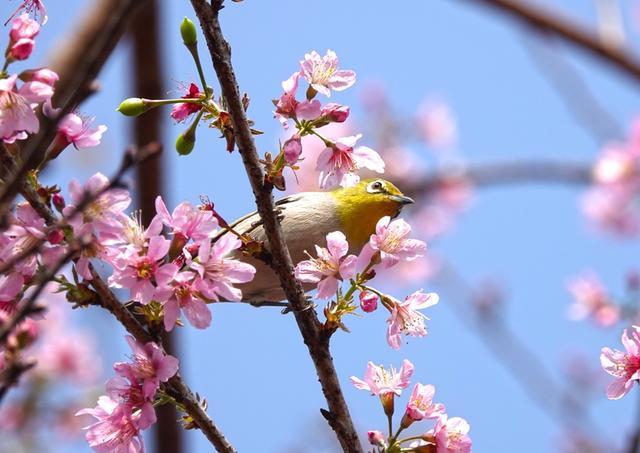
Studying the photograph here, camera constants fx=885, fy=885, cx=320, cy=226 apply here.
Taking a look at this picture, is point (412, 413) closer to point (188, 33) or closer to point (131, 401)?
point (131, 401)

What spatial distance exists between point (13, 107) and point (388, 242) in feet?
4.48

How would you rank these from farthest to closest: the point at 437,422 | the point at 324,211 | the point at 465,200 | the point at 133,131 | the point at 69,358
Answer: the point at 465,200 → the point at 69,358 → the point at 133,131 → the point at 324,211 → the point at 437,422

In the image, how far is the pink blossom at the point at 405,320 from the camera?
10.4 ft

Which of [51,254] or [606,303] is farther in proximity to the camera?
[606,303]

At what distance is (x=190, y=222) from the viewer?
292cm

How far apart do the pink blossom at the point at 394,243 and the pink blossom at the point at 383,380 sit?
37cm

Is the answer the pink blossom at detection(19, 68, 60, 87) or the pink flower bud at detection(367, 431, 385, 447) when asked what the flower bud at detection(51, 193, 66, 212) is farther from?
the pink flower bud at detection(367, 431, 385, 447)

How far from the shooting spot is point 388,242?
322 cm

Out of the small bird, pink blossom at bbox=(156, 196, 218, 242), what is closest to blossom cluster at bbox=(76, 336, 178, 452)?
pink blossom at bbox=(156, 196, 218, 242)

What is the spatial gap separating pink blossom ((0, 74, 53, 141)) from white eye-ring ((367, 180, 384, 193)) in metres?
2.86

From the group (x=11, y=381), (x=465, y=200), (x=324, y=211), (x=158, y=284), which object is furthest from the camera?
(x=465, y=200)

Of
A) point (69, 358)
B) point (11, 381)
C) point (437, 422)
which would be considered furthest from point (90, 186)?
point (69, 358)

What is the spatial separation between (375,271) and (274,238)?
0.41m

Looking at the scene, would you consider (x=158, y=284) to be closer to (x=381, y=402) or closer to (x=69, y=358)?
(x=381, y=402)
